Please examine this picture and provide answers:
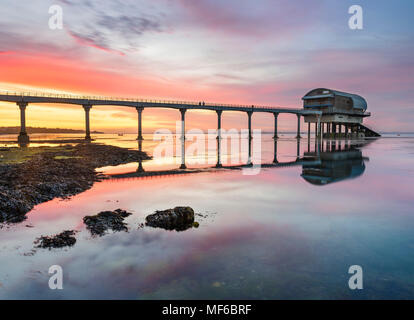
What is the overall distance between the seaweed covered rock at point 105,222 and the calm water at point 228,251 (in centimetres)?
30

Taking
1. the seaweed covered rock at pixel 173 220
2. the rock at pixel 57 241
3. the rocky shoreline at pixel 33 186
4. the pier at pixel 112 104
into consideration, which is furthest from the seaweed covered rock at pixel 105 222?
the pier at pixel 112 104

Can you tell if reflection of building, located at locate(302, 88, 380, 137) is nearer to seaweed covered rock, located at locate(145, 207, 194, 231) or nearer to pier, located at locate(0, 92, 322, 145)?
pier, located at locate(0, 92, 322, 145)

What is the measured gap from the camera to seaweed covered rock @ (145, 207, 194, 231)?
10641 mm

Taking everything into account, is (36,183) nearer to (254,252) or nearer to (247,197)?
(247,197)

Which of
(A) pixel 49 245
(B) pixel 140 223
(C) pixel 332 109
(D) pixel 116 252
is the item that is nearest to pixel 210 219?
(B) pixel 140 223

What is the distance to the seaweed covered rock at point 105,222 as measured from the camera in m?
10.2

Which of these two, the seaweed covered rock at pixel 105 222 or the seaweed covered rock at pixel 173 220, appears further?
the seaweed covered rock at pixel 173 220

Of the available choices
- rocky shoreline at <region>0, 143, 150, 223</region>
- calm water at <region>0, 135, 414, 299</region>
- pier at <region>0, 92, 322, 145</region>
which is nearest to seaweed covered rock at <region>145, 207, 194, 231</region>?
calm water at <region>0, 135, 414, 299</region>

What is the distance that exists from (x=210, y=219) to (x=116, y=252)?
Result: 14.9 feet

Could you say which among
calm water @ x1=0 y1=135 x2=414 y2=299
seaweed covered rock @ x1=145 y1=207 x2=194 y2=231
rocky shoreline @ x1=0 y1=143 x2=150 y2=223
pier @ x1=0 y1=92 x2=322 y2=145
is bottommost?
calm water @ x1=0 y1=135 x2=414 y2=299

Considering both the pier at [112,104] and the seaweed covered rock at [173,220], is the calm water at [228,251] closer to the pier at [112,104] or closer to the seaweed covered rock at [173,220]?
the seaweed covered rock at [173,220]

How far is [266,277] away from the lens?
6.87 m

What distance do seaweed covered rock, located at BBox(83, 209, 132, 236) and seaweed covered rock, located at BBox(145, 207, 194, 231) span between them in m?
1.14

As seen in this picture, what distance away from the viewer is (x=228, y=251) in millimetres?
8422
